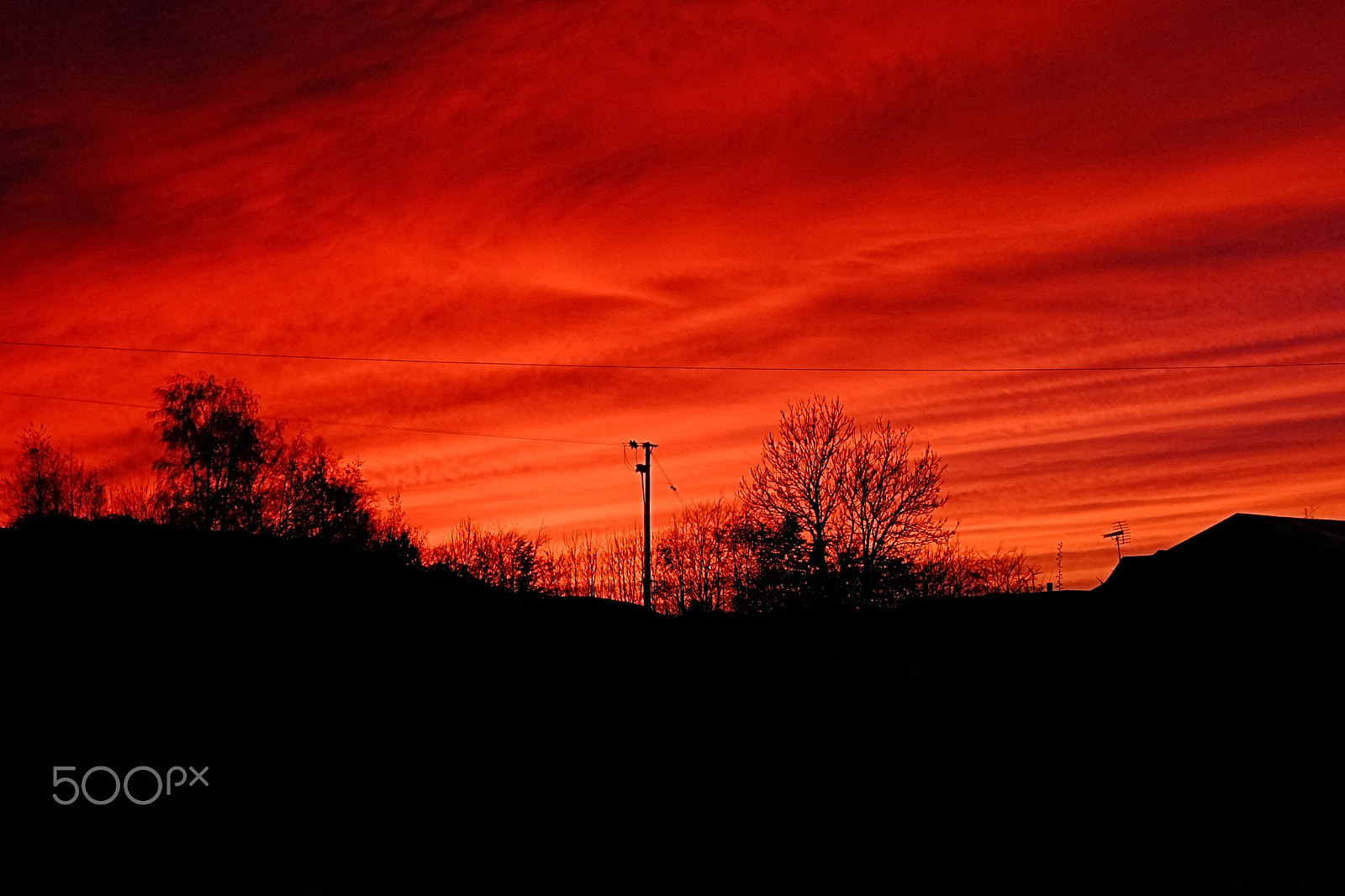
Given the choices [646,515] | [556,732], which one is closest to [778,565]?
[646,515]

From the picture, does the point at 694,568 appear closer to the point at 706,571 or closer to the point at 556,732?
the point at 706,571

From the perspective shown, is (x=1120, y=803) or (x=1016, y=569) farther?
(x=1016, y=569)

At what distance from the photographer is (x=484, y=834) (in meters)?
15.9

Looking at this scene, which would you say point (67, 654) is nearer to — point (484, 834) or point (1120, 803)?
point (484, 834)

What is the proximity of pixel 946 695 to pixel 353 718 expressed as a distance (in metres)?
12.6

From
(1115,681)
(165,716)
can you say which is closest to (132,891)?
(165,716)

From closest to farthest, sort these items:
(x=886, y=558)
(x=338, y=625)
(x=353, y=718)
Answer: (x=353, y=718), (x=338, y=625), (x=886, y=558)

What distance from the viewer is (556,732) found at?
876 inches

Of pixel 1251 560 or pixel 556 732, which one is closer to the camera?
pixel 556 732

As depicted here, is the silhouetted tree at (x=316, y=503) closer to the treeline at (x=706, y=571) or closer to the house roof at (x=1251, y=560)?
the treeline at (x=706, y=571)

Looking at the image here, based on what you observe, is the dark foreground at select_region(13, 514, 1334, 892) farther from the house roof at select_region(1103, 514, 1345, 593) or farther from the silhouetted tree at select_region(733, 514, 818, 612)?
the silhouetted tree at select_region(733, 514, 818, 612)

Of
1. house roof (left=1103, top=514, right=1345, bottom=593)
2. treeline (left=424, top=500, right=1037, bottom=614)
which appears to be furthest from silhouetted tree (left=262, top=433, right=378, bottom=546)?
house roof (left=1103, top=514, right=1345, bottom=593)

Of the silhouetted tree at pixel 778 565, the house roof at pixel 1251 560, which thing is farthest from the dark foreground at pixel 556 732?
the silhouetted tree at pixel 778 565

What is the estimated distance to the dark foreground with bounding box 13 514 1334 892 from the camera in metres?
15.0
